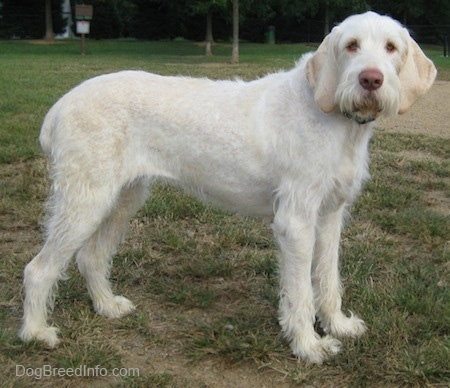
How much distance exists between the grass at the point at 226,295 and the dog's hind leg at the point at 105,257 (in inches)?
4.1

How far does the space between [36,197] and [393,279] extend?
130 inches

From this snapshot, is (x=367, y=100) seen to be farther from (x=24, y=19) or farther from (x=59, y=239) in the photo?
(x=24, y=19)

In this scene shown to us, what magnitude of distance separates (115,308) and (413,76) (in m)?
2.19

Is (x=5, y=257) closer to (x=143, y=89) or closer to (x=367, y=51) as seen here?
(x=143, y=89)

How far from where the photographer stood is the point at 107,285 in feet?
12.7

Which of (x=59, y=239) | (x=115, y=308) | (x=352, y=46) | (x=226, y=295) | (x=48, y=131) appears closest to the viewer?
(x=352, y=46)

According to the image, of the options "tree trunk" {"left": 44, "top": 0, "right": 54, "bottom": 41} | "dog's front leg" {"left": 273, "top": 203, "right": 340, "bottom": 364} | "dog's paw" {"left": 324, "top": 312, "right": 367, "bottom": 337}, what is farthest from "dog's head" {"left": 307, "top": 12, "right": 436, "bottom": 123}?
"tree trunk" {"left": 44, "top": 0, "right": 54, "bottom": 41}

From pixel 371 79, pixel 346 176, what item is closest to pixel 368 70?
pixel 371 79

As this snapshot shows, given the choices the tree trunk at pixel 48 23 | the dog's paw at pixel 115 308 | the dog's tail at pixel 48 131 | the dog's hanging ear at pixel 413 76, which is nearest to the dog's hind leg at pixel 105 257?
the dog's paw at pixel 115 308

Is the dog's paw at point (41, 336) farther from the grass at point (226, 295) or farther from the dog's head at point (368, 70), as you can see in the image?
the dog's head at point (368, 70)

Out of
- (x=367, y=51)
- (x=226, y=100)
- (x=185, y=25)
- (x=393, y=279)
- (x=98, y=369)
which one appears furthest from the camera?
(x=185, y=25)

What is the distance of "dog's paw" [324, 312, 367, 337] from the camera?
138 inches

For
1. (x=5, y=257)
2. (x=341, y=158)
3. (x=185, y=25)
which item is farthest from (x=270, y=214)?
(x=185, y=25)

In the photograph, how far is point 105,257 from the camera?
3.85m
